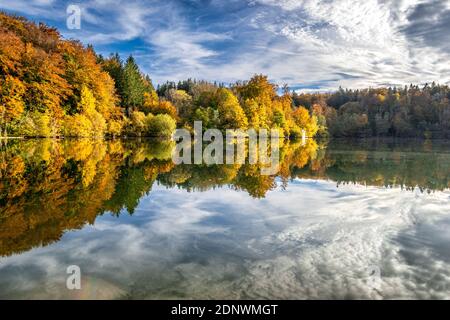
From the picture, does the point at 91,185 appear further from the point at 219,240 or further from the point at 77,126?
the point at 77,126

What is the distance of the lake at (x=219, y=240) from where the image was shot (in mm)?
4220

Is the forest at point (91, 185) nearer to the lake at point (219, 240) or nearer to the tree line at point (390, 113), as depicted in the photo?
the lake at point (219, 240)

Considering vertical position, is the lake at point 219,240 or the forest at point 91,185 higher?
the forest at point 91,185

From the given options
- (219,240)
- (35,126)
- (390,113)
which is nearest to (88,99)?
(35,126)

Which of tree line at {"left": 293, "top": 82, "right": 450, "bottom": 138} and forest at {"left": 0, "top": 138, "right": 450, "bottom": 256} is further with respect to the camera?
tree line at {"left": 293, "top": 82, "right": 450, "bottom": 138}

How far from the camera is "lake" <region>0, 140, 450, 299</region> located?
13.8 feet

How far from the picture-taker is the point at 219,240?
6.05m

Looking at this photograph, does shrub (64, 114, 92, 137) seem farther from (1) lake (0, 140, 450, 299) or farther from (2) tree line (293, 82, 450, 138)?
(2) tree line (293, 82, 450, 138)

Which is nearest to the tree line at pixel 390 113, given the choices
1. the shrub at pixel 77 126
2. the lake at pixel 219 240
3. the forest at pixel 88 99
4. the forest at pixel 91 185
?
the forest at pixel 88 99

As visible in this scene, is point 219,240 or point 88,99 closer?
point 219,240

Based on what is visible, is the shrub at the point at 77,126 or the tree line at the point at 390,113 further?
the tree line at the point at 390,113

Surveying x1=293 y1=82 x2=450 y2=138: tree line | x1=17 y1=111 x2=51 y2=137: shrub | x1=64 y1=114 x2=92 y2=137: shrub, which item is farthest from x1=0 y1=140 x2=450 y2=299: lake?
x1=293 y1=82 x2=450 y2=138: tree line

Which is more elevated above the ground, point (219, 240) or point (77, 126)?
point (77, 126)
